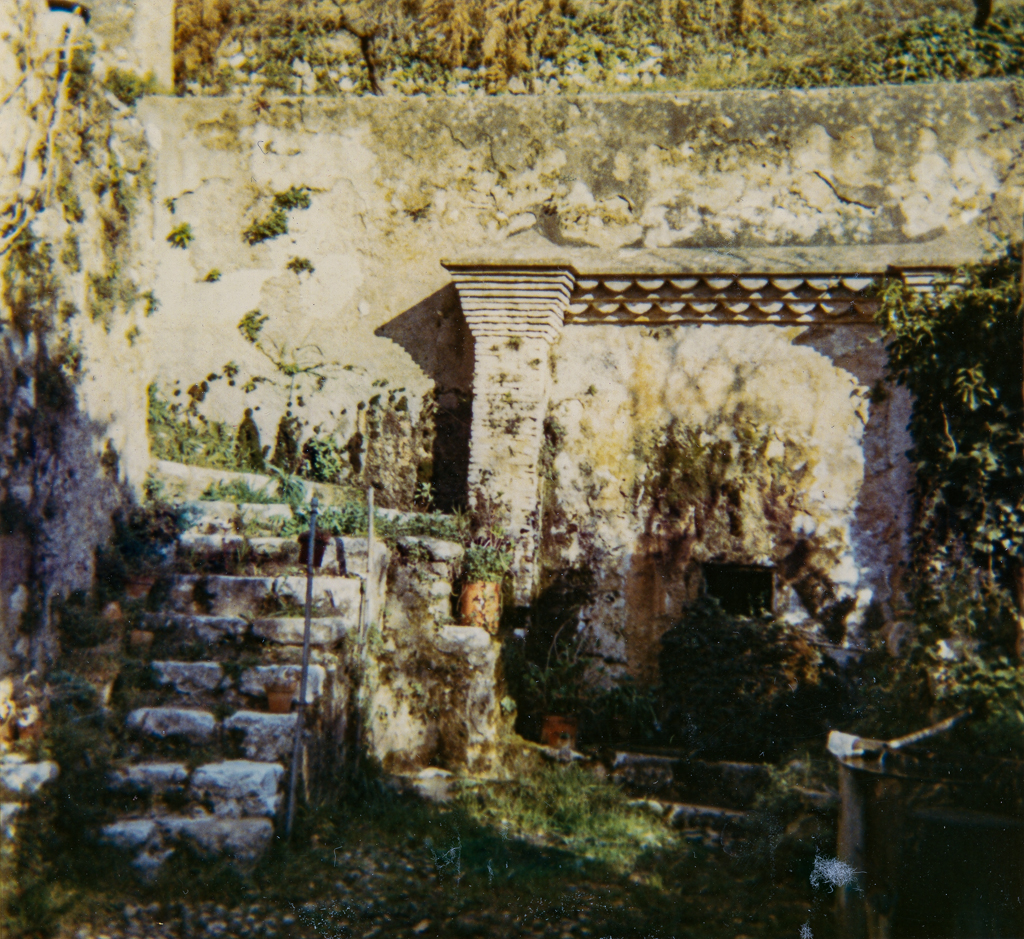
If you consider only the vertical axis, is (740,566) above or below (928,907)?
above

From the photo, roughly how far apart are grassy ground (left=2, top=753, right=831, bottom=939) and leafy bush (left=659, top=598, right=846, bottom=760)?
943 mm

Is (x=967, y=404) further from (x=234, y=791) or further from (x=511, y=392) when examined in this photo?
(x=234, y=791)

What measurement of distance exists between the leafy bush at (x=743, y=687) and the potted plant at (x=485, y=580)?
1.32 meters

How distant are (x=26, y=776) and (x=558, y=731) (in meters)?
A: 3.39

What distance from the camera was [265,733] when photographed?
4.50 m

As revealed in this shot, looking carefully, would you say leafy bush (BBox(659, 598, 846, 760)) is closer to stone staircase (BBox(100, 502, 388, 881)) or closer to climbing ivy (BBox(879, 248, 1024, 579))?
climbing ivy (BBox(879, 248, 1024, 579))

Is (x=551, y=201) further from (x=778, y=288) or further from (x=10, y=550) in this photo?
(x=10, y=550)

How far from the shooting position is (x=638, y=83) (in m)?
8.38

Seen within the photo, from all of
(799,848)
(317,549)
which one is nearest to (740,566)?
(799,848)

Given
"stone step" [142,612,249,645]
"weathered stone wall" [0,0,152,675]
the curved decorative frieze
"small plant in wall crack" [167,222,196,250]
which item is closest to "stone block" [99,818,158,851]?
"weathered stone wall" [0,0,152,675]

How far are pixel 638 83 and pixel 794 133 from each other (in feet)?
6.44

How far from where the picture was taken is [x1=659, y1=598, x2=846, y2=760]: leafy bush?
600 cm

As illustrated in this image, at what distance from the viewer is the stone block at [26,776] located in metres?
3.70

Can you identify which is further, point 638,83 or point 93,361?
point 638,83
